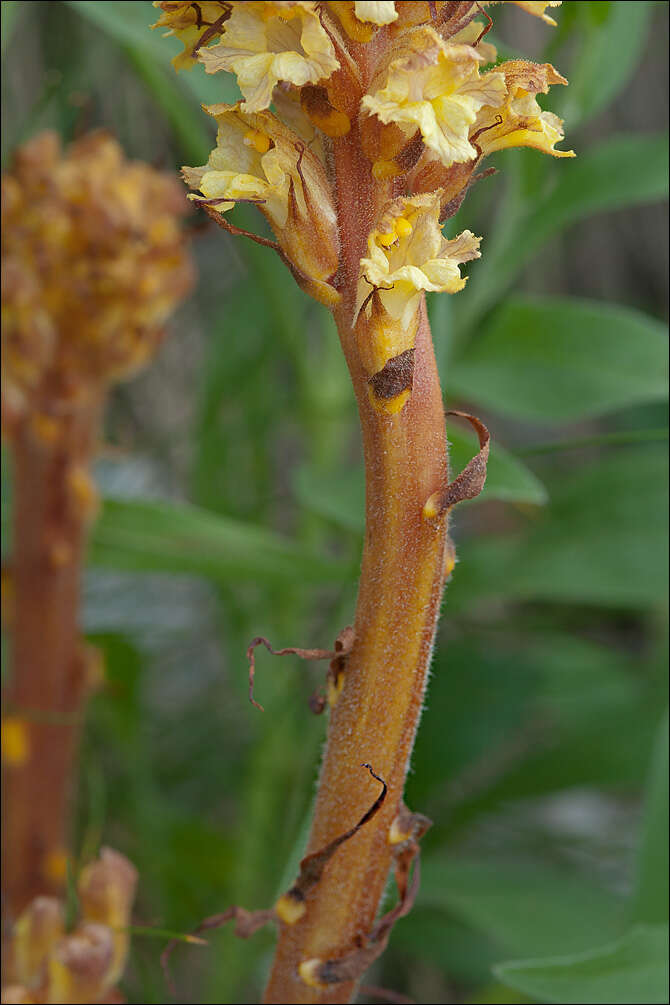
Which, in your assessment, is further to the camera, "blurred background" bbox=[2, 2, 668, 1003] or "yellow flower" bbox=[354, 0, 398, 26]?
"blurred background" bbox=[2, 2, 668, 1003]

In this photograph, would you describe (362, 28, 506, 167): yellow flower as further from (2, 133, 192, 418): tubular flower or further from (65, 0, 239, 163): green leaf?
(2, 133, 192, 418): tubular flower

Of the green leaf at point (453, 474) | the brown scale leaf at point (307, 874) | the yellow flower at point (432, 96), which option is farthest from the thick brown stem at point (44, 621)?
the yellow flower at point (432, 96)

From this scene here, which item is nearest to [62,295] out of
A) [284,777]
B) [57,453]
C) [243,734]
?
[57,453]

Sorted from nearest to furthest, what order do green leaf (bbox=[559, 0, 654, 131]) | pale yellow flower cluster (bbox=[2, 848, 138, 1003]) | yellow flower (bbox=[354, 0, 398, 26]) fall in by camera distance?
yellow flower (bbox=[354, 0, 398, 26]) < pale yellow flower cluster (bbox=[2, 848, 138, 1003]) < green leaf (bbox=[559, 0, 654, 131])

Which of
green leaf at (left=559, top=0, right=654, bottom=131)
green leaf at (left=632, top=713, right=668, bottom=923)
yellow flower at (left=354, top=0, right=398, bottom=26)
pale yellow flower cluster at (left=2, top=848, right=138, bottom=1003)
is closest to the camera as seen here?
yellow flower at (left=354, top=0, right=398, bottom=26)

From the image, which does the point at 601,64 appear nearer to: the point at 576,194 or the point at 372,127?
the point at 576,194

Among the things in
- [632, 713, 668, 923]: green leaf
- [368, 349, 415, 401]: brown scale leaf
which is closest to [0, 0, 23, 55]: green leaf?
[368, 349, 415, 401]: brown scale leaf
